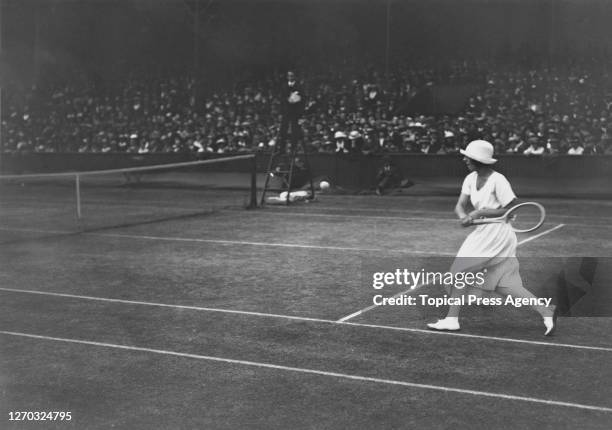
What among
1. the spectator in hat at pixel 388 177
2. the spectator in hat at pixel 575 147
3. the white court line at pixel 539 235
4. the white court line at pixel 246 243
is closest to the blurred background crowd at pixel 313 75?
the spectator in hat at pixel 575 147

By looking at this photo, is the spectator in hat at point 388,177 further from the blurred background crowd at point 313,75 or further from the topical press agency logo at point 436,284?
the topical press agency logo at point 436,284

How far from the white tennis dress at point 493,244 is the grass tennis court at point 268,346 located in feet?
2.13

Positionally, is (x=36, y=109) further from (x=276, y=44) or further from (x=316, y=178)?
(x=316, y=178)

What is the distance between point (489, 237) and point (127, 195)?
1955 cm

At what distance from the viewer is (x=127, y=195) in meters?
26.0

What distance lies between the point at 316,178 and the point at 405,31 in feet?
45.2

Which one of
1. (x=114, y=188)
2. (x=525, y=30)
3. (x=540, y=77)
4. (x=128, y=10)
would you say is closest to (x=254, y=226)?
(x=114, y=188)

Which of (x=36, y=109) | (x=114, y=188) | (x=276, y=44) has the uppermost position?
(x=276, y=44)

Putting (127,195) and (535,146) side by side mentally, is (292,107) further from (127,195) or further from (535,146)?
(535,146)

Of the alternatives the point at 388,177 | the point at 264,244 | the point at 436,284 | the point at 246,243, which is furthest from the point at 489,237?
the point at 388,177

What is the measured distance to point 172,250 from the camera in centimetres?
1386

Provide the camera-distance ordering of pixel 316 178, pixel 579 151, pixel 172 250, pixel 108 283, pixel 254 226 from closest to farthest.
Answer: pixel 108 283 < pixel 172 250 < pixel 254 226 < pixel 579 151 < pixel 316 178

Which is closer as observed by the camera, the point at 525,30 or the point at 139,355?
the point at 139,355

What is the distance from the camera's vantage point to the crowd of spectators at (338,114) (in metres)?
25.8
